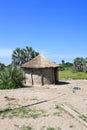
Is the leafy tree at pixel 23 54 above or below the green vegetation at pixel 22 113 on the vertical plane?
above

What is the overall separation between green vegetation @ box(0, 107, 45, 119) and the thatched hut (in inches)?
598

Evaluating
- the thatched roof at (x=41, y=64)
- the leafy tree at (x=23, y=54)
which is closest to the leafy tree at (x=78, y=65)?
the leafy tree at (x=23, y=54)

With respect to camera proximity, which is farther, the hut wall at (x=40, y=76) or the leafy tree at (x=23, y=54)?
the leafy tree at (x=23, y=54)

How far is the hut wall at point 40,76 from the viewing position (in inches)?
1284

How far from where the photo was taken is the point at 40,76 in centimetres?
3259

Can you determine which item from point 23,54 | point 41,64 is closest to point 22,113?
point 41,64

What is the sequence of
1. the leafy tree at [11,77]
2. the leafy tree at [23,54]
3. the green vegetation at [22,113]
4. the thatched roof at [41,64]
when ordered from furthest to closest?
1. the leafy tree at [23,54]
2. the thatched roof at [41,64]
3. the leafy tree at [11,77]
4. the green vegetation at [22,113]

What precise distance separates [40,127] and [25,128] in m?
0.74

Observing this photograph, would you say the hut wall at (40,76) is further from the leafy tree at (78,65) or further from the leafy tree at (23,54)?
the leafy tree at (78,65)

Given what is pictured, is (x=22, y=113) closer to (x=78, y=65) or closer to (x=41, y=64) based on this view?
(x=41, y=64)

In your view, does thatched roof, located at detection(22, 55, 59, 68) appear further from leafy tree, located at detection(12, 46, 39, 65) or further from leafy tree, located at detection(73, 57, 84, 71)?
leafy tree, located at detection(73, 57, 84, 71)

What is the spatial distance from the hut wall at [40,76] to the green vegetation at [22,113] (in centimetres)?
1518

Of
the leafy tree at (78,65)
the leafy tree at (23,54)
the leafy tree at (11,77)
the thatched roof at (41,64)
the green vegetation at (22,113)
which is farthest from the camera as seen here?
the leafy tree at (78,65)

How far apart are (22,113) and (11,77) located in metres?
14.9
